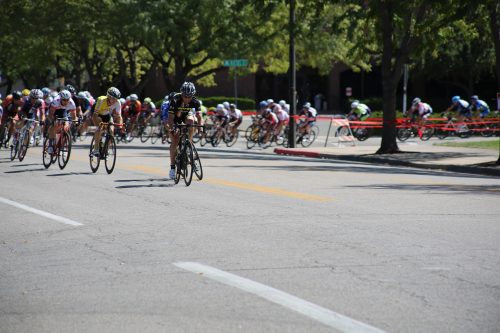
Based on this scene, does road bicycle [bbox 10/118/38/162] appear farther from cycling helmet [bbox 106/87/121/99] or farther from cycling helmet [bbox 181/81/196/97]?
cycling helmet [bbox 181/81/196/97]

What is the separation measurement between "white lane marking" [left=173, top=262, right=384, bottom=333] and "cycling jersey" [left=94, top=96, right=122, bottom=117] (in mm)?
11238

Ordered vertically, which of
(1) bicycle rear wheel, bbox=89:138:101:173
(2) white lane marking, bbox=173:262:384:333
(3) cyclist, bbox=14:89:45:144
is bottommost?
(2) white lane marking, bbox=173:262:384:333

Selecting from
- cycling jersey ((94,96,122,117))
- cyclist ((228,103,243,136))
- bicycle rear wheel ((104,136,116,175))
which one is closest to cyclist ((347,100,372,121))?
cyclist ((228,103,243,136))

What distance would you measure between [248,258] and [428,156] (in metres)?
21.4

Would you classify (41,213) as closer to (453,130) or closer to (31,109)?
(31,109)

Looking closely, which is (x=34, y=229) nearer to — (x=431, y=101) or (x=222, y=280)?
(x=222, y=280)

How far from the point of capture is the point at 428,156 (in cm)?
2997

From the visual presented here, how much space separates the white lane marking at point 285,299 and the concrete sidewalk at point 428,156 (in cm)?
1699

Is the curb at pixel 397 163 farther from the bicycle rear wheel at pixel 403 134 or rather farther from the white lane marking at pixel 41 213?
the white lane marking at pixel 41 213

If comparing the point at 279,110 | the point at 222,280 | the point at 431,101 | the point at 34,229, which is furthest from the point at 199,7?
the point at 222,280

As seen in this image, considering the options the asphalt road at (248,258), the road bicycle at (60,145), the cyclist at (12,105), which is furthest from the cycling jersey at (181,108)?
the cyclist at (12,105)

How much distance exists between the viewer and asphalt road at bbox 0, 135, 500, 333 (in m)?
6.88

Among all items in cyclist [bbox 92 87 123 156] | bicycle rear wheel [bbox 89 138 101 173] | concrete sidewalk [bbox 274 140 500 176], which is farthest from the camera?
concrete sidewalk [bbox 274 140 500 176]

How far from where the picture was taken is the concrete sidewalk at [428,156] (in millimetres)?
25922
